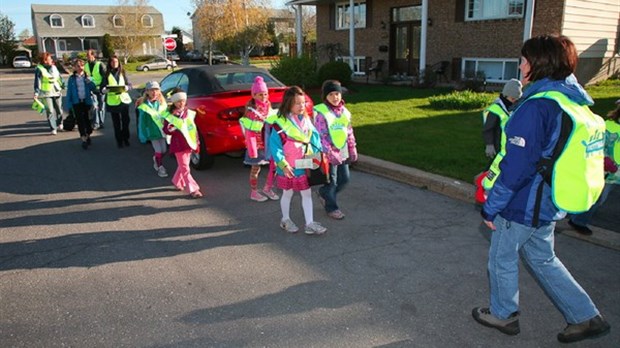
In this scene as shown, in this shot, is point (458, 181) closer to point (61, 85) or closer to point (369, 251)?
point (369, 251)

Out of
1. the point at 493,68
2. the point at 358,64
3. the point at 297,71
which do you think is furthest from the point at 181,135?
the point at 358,64

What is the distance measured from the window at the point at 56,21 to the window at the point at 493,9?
65.2 m

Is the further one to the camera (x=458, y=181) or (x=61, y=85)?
(x=61, y=85)

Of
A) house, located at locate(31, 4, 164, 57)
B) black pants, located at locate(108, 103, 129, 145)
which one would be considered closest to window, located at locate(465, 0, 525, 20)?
black pants, located at locate(108, 103, 129, 145)

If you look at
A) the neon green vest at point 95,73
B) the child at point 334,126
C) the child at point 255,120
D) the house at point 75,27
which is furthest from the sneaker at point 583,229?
the house at point 75,27

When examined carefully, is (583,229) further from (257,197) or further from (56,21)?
(56,21)

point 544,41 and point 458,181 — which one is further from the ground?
point 544,41

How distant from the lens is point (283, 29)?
6856 centimetres

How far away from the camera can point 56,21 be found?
220 ft

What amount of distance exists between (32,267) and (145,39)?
176 feet

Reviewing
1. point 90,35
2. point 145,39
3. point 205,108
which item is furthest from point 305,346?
point 90,35

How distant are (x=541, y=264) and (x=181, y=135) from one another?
15.3 ft

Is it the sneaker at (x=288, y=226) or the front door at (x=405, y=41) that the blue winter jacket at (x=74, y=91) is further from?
the front door at (x=405, y=41)

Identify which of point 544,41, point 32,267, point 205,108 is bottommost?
point 32,267
